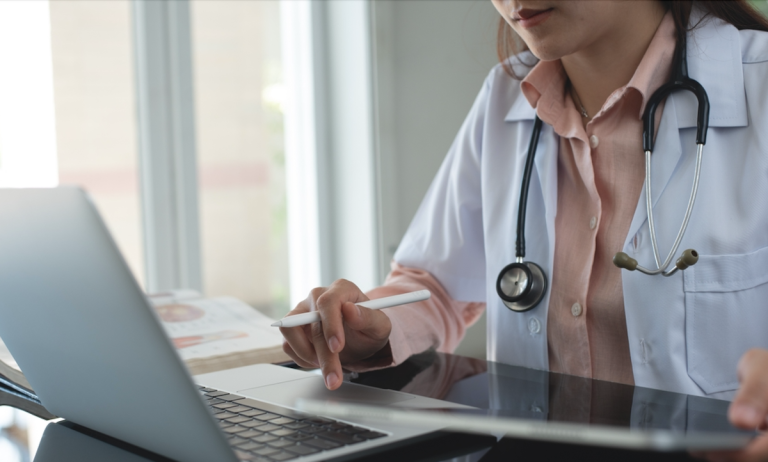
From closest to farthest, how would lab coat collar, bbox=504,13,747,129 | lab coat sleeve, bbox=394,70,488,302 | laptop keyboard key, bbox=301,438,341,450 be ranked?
1. laptop keyboard key, bbox=301,438,341,450
2. lab coat collar, bbox=504,13,747,129
3. lab coat sleeve, bbox=394,70,488,302

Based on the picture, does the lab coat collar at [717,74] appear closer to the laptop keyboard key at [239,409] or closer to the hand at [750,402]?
the hand at [750,402]

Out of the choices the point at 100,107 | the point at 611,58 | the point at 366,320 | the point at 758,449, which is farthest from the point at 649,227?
the point at 100,107

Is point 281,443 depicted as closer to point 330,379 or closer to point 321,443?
point 321,443

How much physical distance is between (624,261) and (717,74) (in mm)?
281

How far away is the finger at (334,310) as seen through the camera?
0.65m

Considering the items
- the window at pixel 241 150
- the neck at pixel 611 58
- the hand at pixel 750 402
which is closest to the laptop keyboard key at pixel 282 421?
the hand at pixel 750 402

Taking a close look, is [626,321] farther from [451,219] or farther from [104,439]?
[104,439]

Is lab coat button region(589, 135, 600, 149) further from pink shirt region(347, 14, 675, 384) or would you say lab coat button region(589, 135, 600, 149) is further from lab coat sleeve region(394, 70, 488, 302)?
lab coat sleeve region(394, 70, 488, 302)

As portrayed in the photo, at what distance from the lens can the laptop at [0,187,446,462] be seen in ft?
1.28

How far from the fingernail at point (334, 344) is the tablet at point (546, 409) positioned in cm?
8

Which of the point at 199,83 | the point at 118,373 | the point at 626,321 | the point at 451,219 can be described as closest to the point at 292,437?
the point at 118,373

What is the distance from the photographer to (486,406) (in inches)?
22.9

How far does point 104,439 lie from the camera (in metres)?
0.54

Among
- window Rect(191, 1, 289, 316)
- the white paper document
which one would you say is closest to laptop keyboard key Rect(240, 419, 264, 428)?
the white paper document
